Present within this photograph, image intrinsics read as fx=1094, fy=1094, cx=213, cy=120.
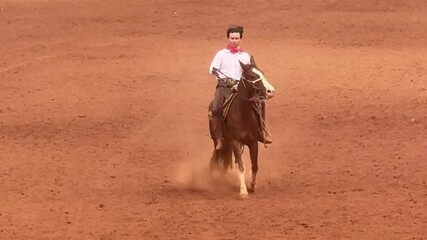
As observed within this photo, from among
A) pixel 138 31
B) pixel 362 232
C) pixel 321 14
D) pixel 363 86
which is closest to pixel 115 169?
pixel 362 232

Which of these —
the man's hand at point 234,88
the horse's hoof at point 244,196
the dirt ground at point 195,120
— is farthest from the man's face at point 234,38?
the horse's hoof at point 244,196

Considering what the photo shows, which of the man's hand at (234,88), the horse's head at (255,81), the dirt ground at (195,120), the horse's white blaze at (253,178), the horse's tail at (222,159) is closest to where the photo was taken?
the dirt ground at (195,120)

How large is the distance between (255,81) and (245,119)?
81 cm

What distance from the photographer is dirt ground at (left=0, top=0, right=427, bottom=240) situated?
15055 millimetres

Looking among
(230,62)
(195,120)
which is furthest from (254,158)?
(195,120)

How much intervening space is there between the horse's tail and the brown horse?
24 cm

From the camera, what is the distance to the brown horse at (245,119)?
51.3ft

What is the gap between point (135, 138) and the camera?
2058 centimetres

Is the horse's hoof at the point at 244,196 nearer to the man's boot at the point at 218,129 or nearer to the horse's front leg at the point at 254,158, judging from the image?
the horse's front leg at the point at 254,158

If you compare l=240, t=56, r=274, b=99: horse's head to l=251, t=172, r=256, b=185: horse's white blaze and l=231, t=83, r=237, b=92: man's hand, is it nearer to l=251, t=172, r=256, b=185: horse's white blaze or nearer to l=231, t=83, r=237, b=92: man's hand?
l=231, t=83, r=237, b=92: man's hand

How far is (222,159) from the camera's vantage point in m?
17.0

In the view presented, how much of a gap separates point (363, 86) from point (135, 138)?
6.11 m

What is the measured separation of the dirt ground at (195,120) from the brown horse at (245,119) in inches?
20.1

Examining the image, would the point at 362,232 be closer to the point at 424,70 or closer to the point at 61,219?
the point at 61,219
